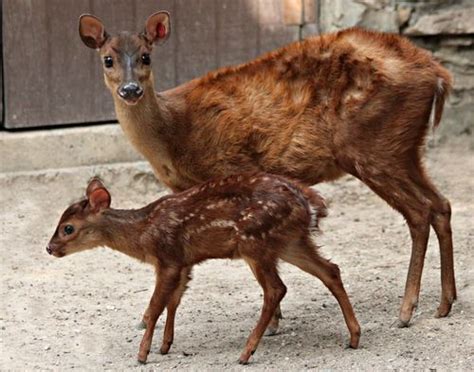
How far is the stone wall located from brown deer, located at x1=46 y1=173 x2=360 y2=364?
3262 millimetres

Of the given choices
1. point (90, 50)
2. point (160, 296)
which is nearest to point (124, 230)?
point (160, 296)

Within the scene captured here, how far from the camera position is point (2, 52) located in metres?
9.27

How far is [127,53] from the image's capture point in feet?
23.0

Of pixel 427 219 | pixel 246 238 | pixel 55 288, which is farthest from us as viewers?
pixel 55 288

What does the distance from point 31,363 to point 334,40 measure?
2.37 metres

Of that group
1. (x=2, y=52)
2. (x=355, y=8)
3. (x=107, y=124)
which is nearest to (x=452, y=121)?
(x=355, y=8)

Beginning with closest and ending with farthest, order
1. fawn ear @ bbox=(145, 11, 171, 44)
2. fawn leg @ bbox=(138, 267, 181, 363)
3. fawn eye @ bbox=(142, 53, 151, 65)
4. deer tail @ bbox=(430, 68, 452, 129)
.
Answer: fawn leg @ bbox=(138, 267, 181, 363), deer tail @ bbox=(430, 68, 452, 129), fawn eye @ bbox=(142, 53, 151, 65), fawn ear @ bbox=(145, 11, 171, 44)

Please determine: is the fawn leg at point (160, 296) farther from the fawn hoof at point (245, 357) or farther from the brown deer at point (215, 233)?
the fawn hoof at point (245, 357)

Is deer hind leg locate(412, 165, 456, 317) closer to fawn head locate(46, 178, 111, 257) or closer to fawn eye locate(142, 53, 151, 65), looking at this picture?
fawn eye locate(142, 53, 151, 65)

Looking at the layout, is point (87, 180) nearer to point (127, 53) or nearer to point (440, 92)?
point (127, 53)

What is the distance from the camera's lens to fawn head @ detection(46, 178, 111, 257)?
6.55 metres

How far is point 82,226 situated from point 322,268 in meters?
1.23

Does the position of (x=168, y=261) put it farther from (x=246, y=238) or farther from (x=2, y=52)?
(x=2, y=52)

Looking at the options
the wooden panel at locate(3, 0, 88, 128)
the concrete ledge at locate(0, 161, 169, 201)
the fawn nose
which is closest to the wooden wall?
the wooden panel at locate(3, 0, 88, 128)
